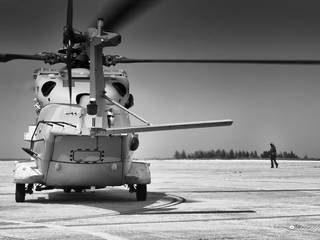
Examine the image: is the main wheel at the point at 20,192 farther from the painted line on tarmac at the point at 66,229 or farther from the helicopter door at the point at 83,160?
the painted line on tarmac at the point at 66,229

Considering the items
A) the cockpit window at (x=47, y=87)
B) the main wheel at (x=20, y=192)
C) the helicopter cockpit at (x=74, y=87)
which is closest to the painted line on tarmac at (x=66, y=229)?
the main wheel at (x=20, y=192)

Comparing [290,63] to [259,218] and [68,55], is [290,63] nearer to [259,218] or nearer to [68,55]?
[259,218]

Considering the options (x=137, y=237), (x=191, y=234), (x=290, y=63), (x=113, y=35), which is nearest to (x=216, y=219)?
(x=191, y=234)

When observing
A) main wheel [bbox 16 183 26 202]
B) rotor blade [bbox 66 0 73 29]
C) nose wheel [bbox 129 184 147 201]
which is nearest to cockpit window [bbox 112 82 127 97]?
nose wheel [bbox 129 184 147 201]

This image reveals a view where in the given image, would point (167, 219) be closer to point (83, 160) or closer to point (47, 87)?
point (83, 160)

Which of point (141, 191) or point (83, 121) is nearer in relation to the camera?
point (83, 121)

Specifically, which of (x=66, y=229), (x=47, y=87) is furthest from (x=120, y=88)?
(x=66, y=229)

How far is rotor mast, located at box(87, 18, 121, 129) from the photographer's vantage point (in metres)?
13.6

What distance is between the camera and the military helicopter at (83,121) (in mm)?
14234

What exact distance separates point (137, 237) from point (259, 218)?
3827 millimetres

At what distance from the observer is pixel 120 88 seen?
17.3 metres

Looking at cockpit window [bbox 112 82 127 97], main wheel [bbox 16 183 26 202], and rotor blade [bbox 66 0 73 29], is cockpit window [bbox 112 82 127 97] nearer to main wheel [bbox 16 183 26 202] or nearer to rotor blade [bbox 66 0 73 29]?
main wheel [bbox 16 183 26 202]

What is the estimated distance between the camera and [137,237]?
9.07 m

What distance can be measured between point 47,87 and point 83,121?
2.46 m
